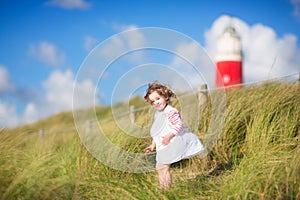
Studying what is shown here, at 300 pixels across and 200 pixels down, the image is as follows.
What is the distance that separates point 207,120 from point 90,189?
2245mm

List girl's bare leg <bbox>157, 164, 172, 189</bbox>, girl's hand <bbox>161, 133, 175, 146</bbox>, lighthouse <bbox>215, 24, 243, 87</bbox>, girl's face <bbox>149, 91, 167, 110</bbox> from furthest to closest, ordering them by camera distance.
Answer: lighthouse <bbox>215, 24, 243, 87</bbox> < girl's face <bbox>149, 91, 167, 110</bbox> < girl's bare leg <bbox>157, 164, 172, 189</bbox> < girl's hand <bbox>161, 133, 175, 146</bbox>

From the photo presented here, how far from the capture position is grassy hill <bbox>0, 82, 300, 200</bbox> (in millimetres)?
3363

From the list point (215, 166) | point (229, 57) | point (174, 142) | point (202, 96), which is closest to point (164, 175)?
point (174, 142)

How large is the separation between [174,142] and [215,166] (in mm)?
1053

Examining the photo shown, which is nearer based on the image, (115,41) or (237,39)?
(115,41)

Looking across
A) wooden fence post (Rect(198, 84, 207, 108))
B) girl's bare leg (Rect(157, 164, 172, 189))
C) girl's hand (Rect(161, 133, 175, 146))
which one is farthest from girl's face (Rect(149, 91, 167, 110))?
wooden fence post (Rect(198, 84, 207, 108))

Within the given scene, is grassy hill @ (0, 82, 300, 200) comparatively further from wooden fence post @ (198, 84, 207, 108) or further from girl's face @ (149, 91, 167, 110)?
girl's face @ (149, 91, 167, 110)

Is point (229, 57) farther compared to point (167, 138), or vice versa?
point (229, 57)

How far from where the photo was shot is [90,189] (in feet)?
13.3

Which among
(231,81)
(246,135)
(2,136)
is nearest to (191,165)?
(246,135)

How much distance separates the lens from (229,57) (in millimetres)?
15750

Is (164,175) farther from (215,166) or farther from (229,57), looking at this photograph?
(229,57)

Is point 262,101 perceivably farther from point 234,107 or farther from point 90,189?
point 90,189

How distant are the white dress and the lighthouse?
10497 millimetres
